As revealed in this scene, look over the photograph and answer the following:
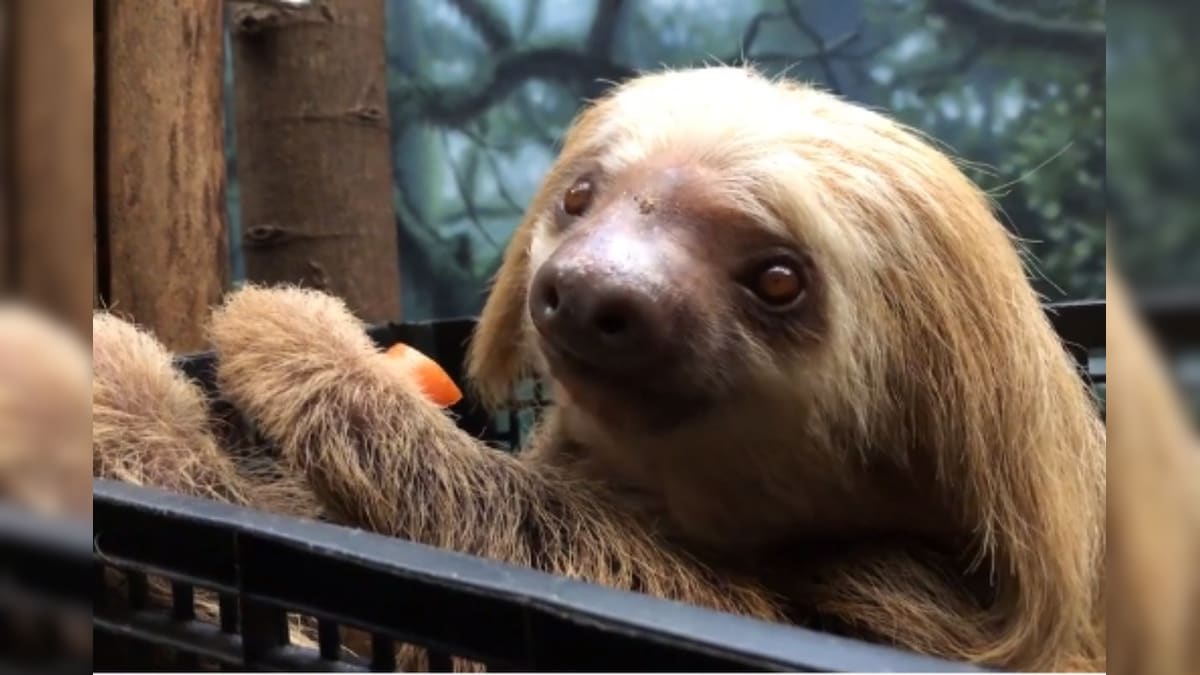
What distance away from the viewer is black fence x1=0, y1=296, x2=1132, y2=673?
0.50 metres

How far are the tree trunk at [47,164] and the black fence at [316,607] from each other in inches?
3.5

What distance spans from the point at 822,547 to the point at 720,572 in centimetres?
12

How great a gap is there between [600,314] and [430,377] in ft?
2.21

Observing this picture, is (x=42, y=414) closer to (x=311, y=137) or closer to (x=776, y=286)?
(x=776, y=286)

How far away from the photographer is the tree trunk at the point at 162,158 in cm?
164

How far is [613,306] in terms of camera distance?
1.03 metres

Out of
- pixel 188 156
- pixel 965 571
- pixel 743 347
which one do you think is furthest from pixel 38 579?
pixel 188 156

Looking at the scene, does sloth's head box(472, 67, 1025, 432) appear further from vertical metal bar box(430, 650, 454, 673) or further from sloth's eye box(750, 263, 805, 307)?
vertical metal bar box(430, 650, 454, 673)

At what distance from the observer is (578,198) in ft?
4.23

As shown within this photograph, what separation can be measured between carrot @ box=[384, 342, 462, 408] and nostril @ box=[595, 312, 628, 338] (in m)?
0.60

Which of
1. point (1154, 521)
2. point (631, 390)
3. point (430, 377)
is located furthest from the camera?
point (430, 377)

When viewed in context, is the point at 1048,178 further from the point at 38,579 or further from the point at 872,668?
the point at 38,579

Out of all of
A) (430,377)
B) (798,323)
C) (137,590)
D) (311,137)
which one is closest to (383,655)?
(137,590)

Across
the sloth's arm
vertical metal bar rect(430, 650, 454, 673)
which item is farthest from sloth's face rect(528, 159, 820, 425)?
vertical metal bar rect(430, 650, 454, 673)
